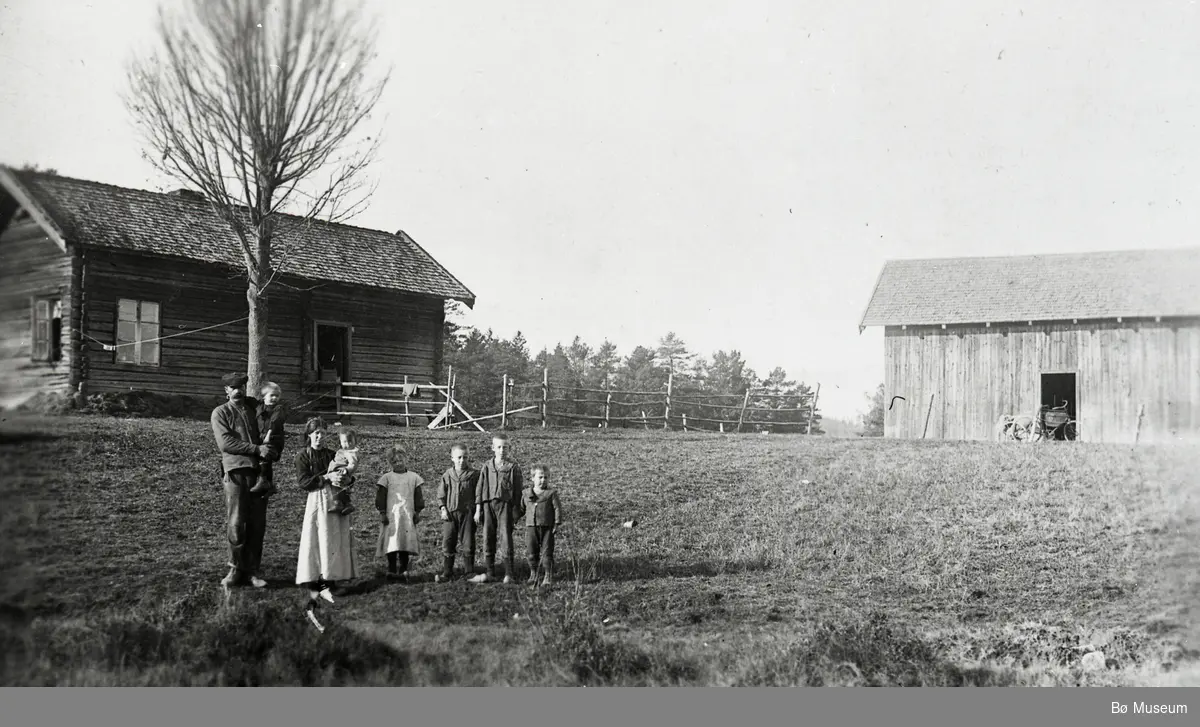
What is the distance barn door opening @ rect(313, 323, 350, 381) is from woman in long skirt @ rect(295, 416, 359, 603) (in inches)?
215

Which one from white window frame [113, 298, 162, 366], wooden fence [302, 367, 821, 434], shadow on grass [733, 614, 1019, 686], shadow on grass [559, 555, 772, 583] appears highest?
white window frame [113, 298, 162, 366]

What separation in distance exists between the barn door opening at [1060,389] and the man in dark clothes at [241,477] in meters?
12.9

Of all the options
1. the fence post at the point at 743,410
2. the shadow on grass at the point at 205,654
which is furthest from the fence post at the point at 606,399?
the shadow on grass at the point at 205,654

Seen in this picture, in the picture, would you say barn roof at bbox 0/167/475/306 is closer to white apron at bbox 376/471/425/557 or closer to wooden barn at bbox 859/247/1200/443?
white apron at bbox 376/471/425/557

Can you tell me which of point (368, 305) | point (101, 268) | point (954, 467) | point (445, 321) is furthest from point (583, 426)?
point (101, 268)

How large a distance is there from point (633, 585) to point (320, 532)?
2391 millimetres

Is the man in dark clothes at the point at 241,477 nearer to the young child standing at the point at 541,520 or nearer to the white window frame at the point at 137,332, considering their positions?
the young child standing at the point at 541,520

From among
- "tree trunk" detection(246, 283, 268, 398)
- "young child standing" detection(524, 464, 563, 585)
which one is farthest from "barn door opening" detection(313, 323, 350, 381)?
"young child standing" detection(524, 464, 563, 585)

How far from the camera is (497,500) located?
6.59m

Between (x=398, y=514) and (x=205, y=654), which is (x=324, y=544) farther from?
(x=205, y=654)

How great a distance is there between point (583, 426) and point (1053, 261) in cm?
754

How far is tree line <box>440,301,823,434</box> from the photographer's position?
32.1 feet

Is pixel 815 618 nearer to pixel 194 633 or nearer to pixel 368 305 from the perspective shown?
pixel 194 633

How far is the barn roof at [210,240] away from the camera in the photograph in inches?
410
